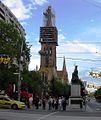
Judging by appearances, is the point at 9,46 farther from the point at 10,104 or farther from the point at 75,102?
the point at 10,104

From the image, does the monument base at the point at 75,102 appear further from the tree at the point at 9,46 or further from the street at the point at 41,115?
the street at the point at 41,115

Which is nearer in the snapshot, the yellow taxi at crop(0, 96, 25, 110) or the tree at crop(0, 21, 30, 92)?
the yellow taxi at crop(0, 96, 25, 110)

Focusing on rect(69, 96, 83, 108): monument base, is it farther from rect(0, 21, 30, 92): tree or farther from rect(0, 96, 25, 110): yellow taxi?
rect(0, 96, 25, 110): yellow taxi

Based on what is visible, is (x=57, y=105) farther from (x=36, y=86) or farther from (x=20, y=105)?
(x=36, y=86)

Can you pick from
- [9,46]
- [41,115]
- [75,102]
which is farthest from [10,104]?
[9,46]

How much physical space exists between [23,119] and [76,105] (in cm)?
3869

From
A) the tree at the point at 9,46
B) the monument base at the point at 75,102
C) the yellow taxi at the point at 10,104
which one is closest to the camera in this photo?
the yellow taxi at the point at 10,104

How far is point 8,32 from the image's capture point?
77188 mm

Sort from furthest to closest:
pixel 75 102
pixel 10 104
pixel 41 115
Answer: pixel 75 102, pixel 10 104, pixel 41 115

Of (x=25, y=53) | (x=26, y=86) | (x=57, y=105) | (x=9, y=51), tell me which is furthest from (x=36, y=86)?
(x=57, y=105)

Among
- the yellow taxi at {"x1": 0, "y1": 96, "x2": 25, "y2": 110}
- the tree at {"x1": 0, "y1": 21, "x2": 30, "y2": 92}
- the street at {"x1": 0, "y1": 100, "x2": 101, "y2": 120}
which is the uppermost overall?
the tree at {"x1": 0, "y1": 21, "x2": 30, "y2": 92}

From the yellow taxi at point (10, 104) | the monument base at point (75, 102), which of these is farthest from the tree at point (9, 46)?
the yellow taxi at point (10, 104)

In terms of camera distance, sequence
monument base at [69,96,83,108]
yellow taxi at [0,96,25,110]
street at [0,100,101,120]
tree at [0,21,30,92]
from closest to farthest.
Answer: street at [0,100,101,120] < yellow taxi at [0,96,25,110] < monument base at [69,96,83,108] < tree at [0,21,30,92]

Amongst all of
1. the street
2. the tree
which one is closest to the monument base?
the tree
